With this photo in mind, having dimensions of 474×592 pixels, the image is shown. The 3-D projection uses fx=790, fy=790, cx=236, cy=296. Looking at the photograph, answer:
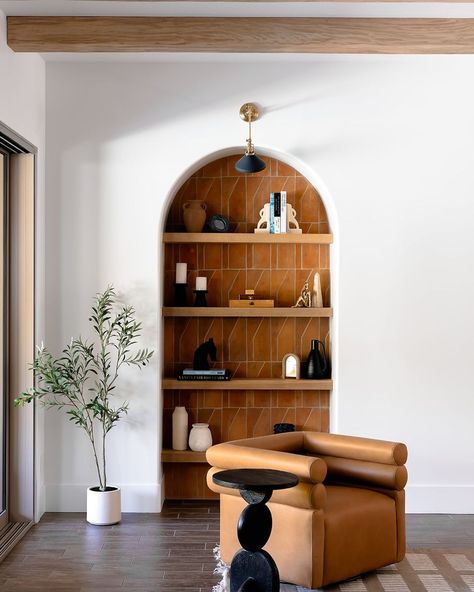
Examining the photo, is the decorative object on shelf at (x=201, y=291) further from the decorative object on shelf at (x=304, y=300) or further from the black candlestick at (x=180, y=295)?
the decorative object on shelf at (x=304, y=300)

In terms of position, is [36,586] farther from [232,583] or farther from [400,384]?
[400,384]

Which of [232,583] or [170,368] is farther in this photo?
[170,368]

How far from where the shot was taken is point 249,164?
5.10 metres

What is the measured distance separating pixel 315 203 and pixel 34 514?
2770mm

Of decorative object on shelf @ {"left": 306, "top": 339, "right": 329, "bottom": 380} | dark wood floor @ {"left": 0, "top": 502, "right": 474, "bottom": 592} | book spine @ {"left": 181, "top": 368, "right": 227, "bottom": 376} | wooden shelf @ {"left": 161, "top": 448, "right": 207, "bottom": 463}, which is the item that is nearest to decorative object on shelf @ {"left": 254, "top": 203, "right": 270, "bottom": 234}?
decorative object on shelf @ {"left": 306, "top": 339, "right": 329, "bottom": 380}

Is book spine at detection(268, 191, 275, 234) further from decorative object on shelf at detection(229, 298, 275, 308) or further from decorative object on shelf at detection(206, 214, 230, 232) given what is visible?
decorative object on shelf at detection(229, 298, 275, 308)

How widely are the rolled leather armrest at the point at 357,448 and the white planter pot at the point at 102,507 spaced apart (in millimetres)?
1280

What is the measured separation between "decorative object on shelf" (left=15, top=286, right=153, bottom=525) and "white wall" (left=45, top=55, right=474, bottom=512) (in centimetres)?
10

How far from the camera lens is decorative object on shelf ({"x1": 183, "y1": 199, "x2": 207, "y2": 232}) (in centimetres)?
542

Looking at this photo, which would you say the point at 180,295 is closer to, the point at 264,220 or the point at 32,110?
the point at 264,220

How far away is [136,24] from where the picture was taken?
4.46 m

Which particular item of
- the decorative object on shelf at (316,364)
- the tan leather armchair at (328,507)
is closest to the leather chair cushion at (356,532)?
the tan leather armchair at (328,507)

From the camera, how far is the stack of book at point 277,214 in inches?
210

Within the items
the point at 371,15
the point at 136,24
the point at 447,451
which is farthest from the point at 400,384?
the point at 136,24
